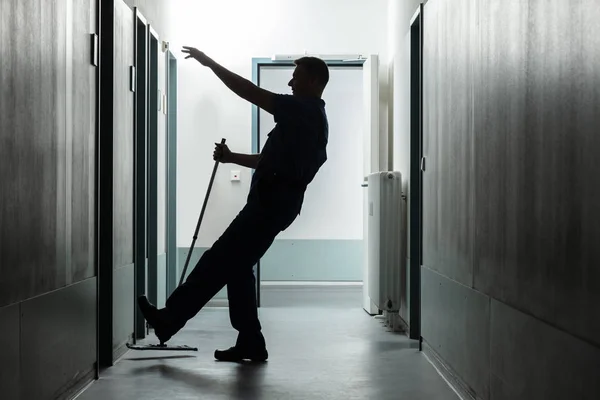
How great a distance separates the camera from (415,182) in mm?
5293

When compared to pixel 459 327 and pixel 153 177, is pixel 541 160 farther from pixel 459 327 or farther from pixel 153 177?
pixel 153 177

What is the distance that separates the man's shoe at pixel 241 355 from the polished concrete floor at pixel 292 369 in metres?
0.05

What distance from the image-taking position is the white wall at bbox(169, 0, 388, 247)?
723 cm

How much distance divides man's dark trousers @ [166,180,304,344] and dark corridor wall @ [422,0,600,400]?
2.67ft

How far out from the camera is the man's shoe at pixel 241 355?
4.41 m

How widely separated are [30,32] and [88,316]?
55.7 inches

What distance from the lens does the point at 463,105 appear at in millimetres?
3586

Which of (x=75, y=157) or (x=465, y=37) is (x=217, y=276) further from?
(x=465, y=37)

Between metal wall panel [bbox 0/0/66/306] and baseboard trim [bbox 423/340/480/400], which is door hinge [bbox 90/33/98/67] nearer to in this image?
metal wall panel [bbox 0/0/66/306]

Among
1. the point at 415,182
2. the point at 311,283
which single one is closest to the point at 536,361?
the point at 415,182

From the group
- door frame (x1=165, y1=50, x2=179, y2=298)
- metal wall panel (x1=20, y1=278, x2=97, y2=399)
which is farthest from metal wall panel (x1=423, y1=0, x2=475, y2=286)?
door frame (x1=165, y1=50, x2=179, y2=298)

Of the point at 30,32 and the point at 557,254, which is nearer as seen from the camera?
the point at 557,254

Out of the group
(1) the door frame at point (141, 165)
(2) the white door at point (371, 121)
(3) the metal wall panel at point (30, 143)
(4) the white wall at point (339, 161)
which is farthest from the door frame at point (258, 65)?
(3) the metal wall panel at point (30, 143)

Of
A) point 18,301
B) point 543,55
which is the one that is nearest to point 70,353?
point 18,301
